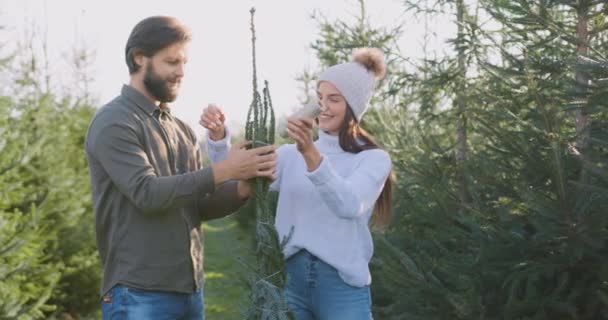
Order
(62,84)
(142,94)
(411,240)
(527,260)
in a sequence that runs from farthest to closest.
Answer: (62,84) < (411,240) < (527,260) < (142,94)

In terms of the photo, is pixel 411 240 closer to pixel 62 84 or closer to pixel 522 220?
pixel 522 220

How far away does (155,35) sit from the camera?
3.07 metres

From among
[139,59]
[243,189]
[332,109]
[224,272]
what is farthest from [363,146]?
[224,272]

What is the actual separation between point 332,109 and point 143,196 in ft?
2.83

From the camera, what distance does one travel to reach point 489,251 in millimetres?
4434

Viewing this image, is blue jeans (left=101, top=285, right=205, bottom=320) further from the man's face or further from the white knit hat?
the white knit hat

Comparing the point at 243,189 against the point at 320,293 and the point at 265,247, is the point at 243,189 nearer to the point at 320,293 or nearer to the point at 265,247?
the point at 265,247

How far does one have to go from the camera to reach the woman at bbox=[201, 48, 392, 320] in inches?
123

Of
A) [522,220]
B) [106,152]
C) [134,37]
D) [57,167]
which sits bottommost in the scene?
[57,167]

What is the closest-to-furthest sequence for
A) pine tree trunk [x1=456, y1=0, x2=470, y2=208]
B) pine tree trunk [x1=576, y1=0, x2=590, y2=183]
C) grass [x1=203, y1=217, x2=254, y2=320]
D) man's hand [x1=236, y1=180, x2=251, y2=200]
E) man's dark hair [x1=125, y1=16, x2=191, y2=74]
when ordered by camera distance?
1. man's dark hair [x1=125, y1=16, x2=191, y2=74]
2. man's hand [x1=236, y1=180, x2=251, y2=200]
3. pine tree trunk [x1=576, y1=0, x2=590, y2=183]
4. grass [x1=203, y1=217, x2=254, y2=320]
5. pine tree trunk [x1=456, y1=0, x2=470, y2=208]

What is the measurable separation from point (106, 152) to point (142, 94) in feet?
1.07

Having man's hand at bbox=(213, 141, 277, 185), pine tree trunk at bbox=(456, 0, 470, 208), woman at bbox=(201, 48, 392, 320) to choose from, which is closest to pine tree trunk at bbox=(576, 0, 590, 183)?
pine tree trunk at bbox=(456, 0, 470, 208)

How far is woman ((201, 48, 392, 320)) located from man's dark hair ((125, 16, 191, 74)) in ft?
1.17

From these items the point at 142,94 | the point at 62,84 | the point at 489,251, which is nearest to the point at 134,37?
the point at 142,94
